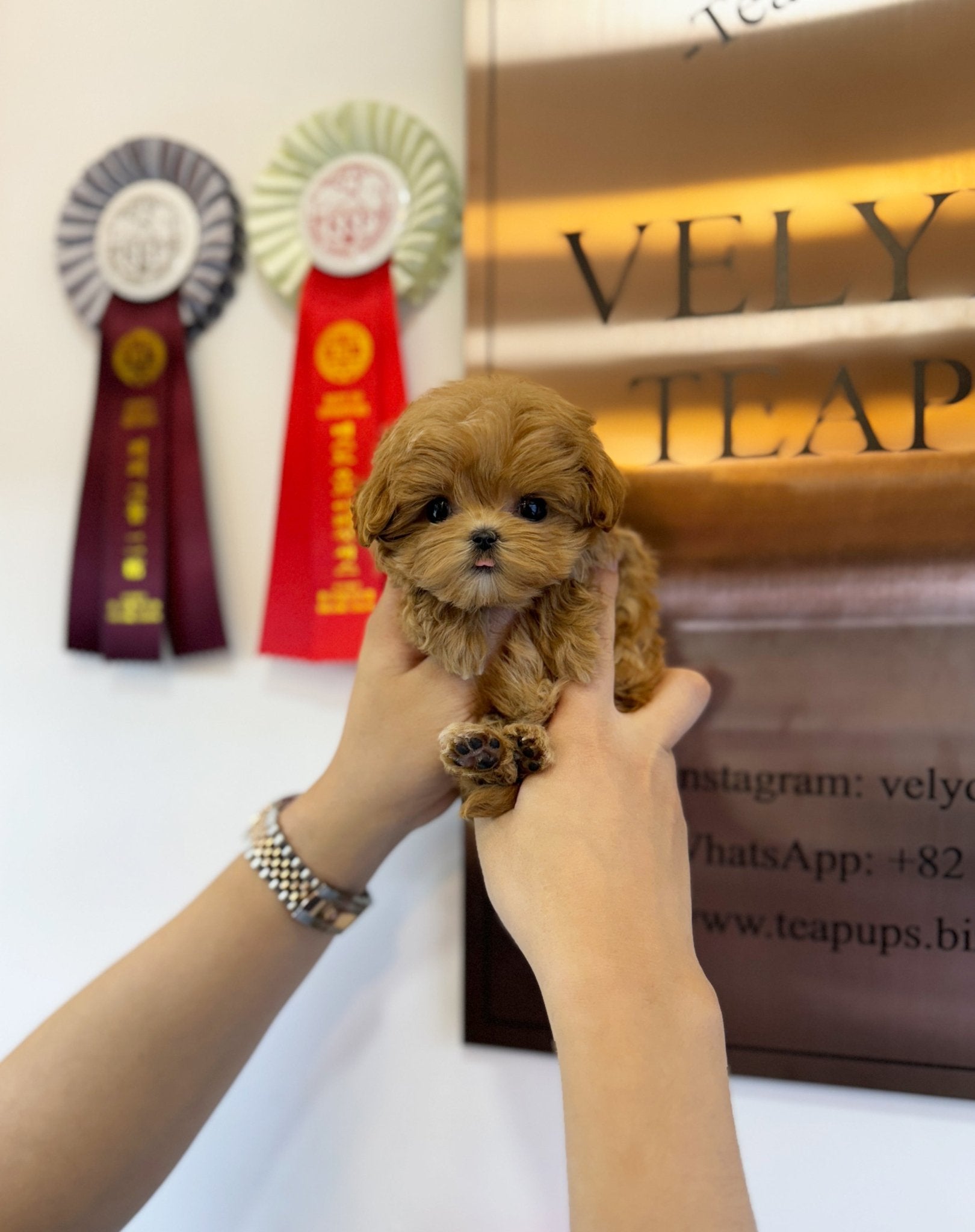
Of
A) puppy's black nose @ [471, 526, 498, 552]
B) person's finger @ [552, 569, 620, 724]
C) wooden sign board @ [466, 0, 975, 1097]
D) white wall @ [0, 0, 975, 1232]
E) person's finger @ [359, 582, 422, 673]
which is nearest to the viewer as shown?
puppy's black nose @ [471, 526, 498, 552]

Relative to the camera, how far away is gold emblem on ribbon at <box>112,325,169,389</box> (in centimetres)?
137

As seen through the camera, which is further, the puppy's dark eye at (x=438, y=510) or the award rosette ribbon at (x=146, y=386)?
the award rosette ribbon at (x=146, y=386)

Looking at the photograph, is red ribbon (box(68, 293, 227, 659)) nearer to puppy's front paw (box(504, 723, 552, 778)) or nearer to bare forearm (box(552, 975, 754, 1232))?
puppy's front paw (box(504, 723, 552, 778))

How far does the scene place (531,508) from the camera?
779 millimetres

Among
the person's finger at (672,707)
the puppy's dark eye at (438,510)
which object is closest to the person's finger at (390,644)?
the puppy's dark eye at (438,510)

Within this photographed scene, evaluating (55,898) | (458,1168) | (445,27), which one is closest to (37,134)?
(445,27)

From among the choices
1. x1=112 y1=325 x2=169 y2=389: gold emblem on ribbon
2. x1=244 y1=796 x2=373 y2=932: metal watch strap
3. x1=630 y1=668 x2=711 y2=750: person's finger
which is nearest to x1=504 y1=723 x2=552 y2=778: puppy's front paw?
x1=630 y1=668 x2=711 y2=750: person's finger

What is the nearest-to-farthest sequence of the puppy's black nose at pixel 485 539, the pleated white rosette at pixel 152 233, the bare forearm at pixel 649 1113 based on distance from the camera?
1. the bare forearm at pixel 649 1113
2. the puppy's black nose at pixel 485 539
3. the pleated white rosette at pixel 152 233

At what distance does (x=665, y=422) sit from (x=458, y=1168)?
1165 millimetres

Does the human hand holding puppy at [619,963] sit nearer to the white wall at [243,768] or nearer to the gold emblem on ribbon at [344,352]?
the white wall at [243,768]

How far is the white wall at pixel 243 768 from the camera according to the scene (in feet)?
3.97

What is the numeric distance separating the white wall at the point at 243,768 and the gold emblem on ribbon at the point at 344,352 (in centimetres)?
8

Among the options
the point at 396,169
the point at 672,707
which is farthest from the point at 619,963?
the point at 396,169

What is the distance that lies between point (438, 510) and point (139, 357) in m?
0.89
